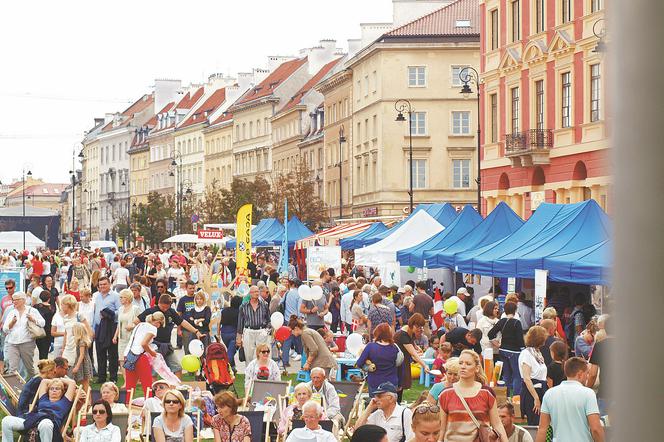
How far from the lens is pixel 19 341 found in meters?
19.1

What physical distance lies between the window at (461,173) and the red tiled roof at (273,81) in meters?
38.6

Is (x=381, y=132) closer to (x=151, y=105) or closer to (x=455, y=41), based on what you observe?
(x=455, y=41)

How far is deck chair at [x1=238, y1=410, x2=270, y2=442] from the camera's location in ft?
43.5

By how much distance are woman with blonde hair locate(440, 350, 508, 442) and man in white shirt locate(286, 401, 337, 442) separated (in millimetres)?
1639

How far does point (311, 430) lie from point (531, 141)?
34786 mm

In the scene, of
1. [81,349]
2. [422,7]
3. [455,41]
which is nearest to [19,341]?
[81,349]

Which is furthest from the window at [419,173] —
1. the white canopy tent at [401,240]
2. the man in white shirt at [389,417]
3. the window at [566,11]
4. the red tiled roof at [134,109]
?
the red tiled roof at [134,109]

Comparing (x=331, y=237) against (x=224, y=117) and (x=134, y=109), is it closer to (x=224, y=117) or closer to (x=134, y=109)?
(x=224, y=117)

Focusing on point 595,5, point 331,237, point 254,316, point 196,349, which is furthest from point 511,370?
point 331,237

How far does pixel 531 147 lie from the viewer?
45.0 m

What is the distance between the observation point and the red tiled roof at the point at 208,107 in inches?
5256

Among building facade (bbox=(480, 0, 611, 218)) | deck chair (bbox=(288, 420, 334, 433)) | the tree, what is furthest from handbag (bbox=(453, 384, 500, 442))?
the tree

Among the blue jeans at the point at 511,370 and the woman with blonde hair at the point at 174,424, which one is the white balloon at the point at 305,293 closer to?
the blue jeans at the point at 511,370

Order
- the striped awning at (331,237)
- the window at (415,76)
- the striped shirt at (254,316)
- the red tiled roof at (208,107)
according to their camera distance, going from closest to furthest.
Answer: the striped shirt at (254,316) < the striped awning at (331,237) < the window at (415,76) < the red tiled roof at (208,107)
